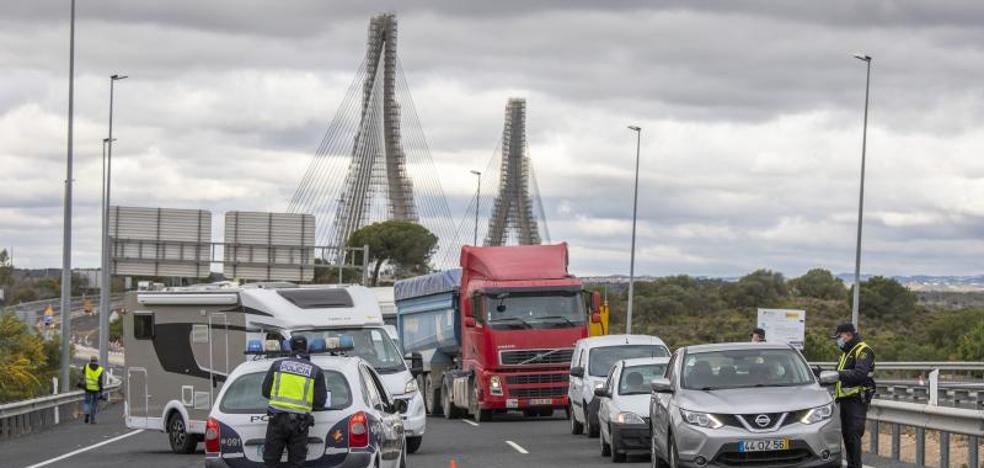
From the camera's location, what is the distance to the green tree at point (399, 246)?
116 metres

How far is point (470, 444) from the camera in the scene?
27.4 metres

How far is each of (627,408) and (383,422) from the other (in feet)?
23.3

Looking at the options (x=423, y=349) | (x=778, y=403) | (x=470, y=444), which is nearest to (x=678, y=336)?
(x=423, y=349)

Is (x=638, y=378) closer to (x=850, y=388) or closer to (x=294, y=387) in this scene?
(x=850, y=388)

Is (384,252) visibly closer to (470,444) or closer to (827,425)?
(470,444)

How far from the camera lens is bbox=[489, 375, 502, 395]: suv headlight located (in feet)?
116

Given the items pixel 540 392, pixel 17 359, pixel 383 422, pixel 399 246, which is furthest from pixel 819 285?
pixel 383 422

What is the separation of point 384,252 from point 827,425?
100.0 metres

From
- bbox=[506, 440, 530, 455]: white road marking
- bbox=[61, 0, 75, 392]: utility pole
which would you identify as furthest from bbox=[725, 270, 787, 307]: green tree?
bbox=[506, 440, 530, 455]: white road marking

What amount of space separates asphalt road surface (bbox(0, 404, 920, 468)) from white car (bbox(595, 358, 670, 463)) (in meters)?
0.24

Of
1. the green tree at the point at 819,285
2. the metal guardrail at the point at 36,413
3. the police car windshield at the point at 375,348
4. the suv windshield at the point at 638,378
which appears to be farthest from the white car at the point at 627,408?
the green tree at the point at 819,285

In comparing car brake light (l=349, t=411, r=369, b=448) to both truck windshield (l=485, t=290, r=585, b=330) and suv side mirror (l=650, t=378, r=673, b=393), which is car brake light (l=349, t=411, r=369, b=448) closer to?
suv side mirror (l=650, t=378, r=673, b=393)

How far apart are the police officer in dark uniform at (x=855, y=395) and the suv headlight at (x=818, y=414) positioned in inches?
46.4

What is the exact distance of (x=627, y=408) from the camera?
74.4 ft
